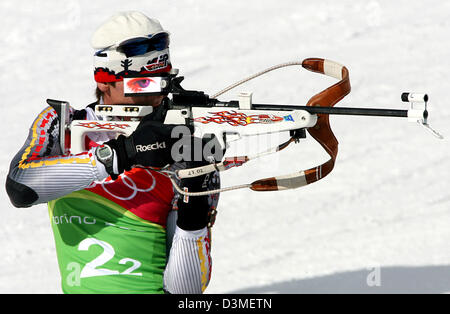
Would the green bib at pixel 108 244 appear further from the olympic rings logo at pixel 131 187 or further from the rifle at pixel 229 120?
the rifle at pixel 229 120

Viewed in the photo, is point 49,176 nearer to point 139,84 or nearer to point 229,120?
point 139,84

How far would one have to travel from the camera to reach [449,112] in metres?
9.54

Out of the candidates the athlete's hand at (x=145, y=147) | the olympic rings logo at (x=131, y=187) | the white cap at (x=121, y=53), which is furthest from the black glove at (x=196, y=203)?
the white cap at (x=121, y=53)

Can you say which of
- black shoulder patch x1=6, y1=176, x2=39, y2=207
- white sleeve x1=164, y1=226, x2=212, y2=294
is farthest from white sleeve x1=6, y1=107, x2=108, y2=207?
white sleeve x1=164, y1=226, x2=212, y2=294

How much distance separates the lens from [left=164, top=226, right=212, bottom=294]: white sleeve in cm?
465

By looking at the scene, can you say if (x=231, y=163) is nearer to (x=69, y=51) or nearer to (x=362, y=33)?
(x=362, y=33)

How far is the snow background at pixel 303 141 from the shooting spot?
7.52m

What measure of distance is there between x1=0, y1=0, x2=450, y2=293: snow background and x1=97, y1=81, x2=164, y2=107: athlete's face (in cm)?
54

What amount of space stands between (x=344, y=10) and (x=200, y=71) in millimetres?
2379

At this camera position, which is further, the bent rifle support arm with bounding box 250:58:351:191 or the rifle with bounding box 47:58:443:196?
the bent rifle support arm with bounding box 250:58:351:191

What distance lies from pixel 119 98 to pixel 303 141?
457 cm

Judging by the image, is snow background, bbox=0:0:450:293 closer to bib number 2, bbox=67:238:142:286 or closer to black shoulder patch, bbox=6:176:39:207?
bib number 2, bbox=67:238:142:286

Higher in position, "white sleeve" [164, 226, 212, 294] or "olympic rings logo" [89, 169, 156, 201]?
"olympic rings logo" [89, 169, 156, 201]
